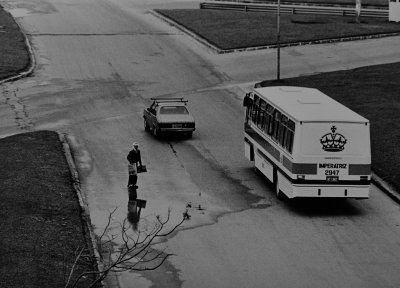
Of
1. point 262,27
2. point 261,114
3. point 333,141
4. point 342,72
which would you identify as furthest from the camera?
point 262,27

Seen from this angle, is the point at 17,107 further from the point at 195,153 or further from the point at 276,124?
the point at 276,124

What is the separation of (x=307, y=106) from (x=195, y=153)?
28.5 ft

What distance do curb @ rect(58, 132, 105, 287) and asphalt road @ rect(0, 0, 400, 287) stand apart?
356 millimetres

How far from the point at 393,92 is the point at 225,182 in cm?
1817

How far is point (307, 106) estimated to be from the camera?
32938 mm

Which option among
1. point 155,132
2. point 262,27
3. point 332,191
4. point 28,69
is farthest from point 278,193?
point 262,27

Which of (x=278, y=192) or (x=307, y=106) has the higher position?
(x=307, y=106)

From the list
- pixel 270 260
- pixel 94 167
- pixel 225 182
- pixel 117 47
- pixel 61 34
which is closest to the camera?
pixel 270 260

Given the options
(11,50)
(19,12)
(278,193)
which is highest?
(278,193)

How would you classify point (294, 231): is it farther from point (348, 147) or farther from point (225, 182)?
point (225, 182)

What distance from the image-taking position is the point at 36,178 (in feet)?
111

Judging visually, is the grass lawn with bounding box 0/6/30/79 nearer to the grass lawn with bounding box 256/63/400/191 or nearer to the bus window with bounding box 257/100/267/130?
the grass lawn with bounding box 256/63/400/191

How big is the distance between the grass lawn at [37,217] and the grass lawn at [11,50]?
2043cm

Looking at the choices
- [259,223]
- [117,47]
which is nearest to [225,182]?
[259,223]
